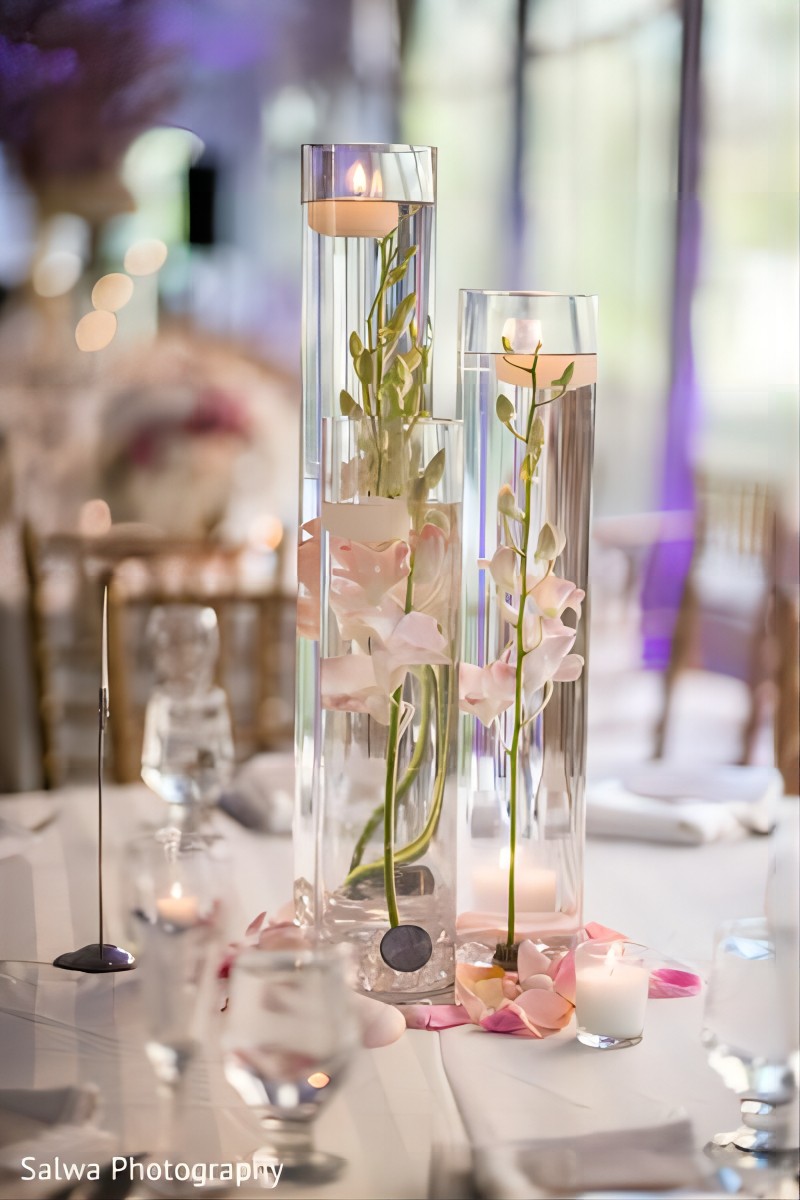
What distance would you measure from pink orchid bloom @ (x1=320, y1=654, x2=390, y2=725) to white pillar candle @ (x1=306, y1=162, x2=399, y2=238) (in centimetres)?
25

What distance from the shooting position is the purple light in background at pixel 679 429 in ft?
13.2

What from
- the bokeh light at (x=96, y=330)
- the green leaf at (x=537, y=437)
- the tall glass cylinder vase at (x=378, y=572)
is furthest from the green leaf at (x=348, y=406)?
the bokeh light at (x=96, y=330)

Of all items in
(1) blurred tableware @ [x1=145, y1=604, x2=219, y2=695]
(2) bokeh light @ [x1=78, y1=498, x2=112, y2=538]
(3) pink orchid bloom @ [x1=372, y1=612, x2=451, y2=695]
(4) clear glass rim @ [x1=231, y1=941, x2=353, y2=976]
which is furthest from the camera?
(2) bokeh light @ [x1=78, y1=498, x2=112, y2=538]

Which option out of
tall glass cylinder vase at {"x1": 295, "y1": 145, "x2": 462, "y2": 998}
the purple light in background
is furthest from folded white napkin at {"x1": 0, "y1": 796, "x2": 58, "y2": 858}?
the purple light in background

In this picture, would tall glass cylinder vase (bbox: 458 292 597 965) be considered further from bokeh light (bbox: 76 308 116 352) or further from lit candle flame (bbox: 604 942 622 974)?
bokeh light (bbox: 76 308 116 352)

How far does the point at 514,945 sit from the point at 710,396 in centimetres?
358

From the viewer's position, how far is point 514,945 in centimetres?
81

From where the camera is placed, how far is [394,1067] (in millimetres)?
716

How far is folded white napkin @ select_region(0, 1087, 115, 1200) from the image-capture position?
1.97 feet

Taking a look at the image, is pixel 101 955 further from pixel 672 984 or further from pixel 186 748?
pixel 672 984

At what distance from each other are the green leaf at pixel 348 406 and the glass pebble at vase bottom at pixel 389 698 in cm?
2

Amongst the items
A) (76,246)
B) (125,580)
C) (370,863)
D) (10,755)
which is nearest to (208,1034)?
(370,863)

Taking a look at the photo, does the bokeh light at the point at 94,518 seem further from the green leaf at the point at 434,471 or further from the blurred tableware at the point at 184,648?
the green leaf at the point at 434,471

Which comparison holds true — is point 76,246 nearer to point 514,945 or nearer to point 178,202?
point 178,202
